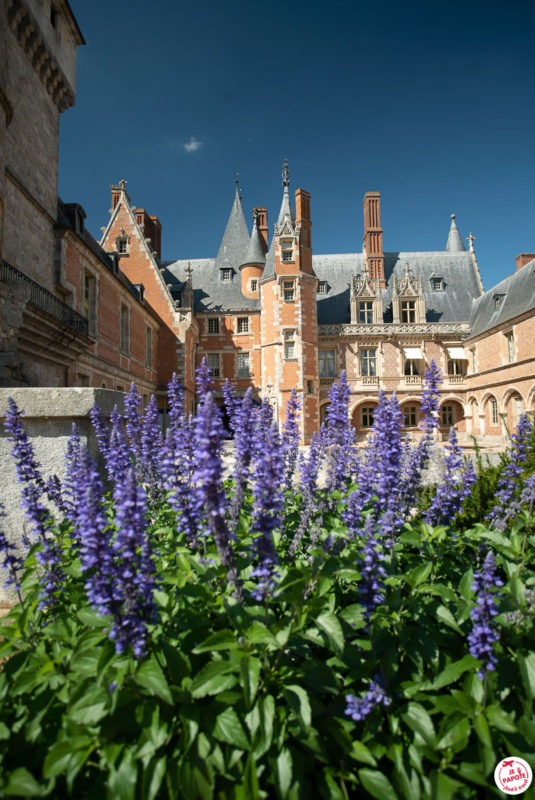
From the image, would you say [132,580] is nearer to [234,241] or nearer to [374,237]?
[374,237]

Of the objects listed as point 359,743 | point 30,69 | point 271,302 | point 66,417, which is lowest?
point 359,743

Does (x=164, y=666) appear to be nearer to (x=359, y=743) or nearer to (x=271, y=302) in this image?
(x=359, y=743)

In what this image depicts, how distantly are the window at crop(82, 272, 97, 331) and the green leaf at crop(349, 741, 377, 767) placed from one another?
1789cm

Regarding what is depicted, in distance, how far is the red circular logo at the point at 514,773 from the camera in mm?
1855

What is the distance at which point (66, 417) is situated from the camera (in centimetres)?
463

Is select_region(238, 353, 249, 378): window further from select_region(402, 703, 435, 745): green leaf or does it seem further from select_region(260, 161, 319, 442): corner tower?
select_region(402, 703, 435, 745): green leaf

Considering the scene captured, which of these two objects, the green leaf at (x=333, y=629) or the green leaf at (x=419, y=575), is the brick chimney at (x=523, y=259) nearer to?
the green leaf at (x=419, y=575)

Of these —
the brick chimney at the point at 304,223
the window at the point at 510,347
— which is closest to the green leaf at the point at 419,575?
the window at the point at 510,347

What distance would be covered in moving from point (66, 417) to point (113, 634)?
342 cm

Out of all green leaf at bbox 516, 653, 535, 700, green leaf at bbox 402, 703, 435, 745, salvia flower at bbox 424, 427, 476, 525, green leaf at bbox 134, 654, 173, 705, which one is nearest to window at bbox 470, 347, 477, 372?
salvia flower at bbox 424, 427, 476, 525

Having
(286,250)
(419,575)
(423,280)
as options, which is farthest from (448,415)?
(419,575)

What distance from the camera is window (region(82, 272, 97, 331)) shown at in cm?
1720

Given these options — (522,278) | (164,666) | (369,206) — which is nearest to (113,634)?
(164,666)

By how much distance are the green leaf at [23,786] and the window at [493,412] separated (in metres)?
30.5
